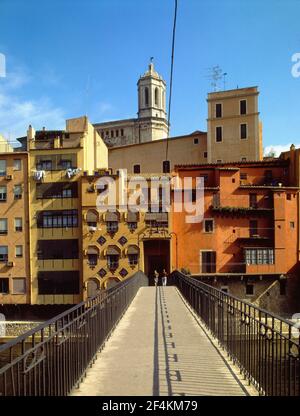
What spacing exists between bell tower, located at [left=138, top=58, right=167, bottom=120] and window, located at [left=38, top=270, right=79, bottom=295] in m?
55.8

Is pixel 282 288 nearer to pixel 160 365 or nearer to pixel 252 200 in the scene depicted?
pixel 252 200

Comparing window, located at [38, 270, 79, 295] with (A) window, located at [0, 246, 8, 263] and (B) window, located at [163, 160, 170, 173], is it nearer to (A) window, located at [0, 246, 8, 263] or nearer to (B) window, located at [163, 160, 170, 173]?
(A) window, located at [0, 246, 8, 263]

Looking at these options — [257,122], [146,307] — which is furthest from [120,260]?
[146,307]

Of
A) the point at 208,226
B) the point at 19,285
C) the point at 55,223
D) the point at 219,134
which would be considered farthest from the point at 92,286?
the point at 219,134

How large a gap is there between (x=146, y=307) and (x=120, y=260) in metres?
27.4

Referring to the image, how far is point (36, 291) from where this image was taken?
43.9 meters

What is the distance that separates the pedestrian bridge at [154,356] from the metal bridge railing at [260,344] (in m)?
0.01

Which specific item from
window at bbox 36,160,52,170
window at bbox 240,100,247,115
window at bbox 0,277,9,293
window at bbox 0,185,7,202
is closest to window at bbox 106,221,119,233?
window at bbox 36,160,52,170

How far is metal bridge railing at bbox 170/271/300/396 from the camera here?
5371 mm

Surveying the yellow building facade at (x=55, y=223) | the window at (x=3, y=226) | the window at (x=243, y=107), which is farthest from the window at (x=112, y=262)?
the window at (x=243, y=107)

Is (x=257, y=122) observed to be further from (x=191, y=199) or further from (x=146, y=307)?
(x=146, y=307)

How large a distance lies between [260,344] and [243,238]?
38544 mm

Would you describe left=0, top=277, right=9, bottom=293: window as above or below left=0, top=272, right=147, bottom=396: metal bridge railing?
below

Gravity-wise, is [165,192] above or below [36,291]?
above
